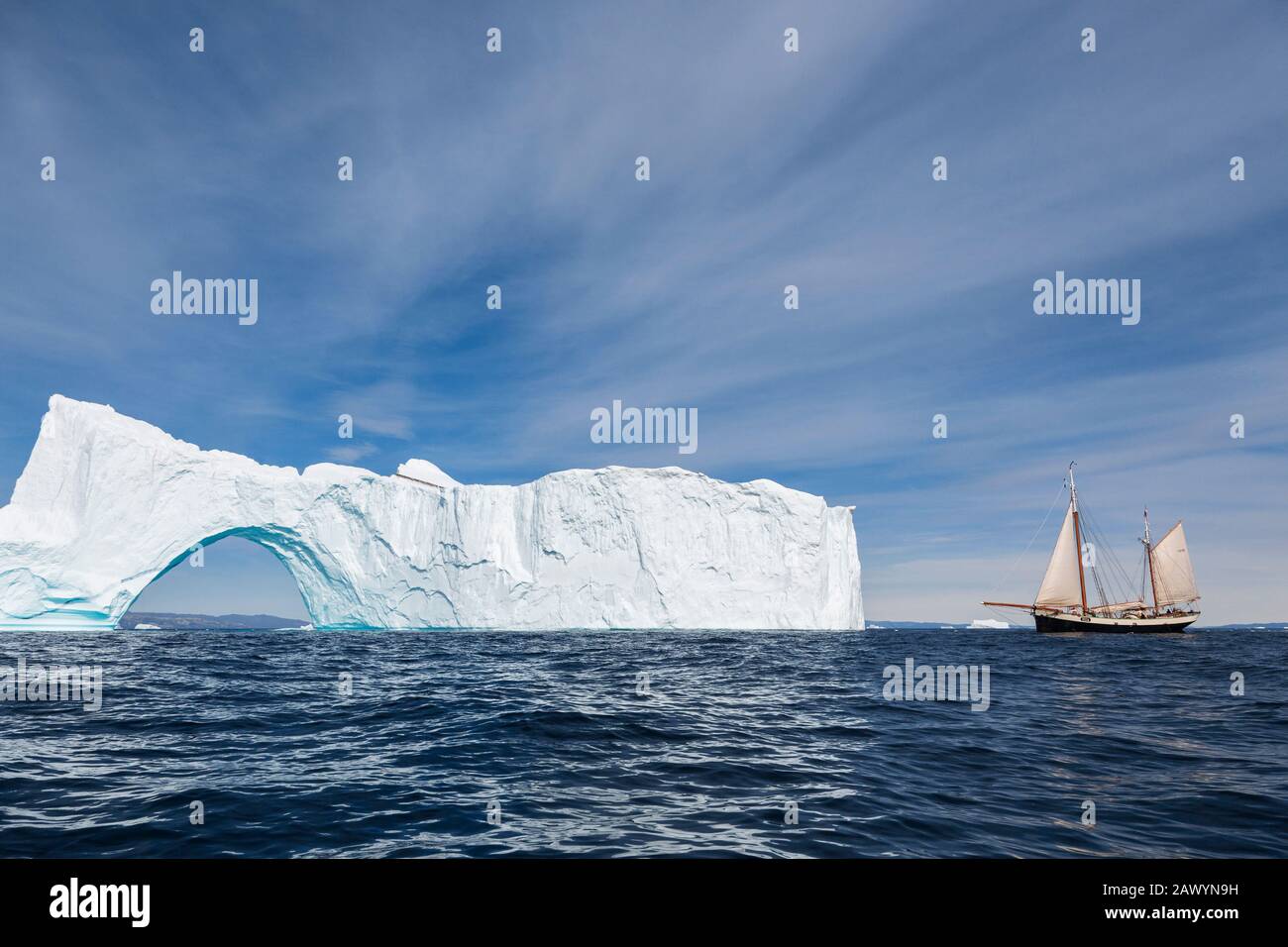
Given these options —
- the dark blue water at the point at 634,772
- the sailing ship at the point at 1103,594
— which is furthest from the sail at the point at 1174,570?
the dark blue water at the point at 634,772

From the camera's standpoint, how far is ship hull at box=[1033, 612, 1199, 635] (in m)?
59.7

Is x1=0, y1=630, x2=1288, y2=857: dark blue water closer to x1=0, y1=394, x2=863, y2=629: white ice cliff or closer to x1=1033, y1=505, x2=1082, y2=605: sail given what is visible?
x1=0, y1=394, x2=863, y2=629: white ice cliff

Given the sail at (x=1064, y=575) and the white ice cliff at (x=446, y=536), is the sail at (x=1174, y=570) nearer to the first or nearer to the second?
the sail at (x=1064, y=575)

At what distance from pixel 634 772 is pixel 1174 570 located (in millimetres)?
76089

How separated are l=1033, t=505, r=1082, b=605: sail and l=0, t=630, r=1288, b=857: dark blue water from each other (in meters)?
51.3

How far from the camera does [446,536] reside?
53.8m

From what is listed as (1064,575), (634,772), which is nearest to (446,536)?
(634,772)

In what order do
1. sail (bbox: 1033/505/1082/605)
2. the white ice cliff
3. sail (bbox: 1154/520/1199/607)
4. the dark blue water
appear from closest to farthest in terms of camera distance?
the dark blue water < the white ice cliff < sail (bbox: 1033/505/1082/605) < sail (bbox: 1154/520/1199/607)

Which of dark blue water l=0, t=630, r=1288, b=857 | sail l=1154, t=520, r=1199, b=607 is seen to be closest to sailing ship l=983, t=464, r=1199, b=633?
sail l=1154, t=520, r=1199, b=607

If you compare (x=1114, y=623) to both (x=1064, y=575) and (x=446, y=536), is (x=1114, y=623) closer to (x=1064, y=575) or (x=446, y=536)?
(x=1064, y=575)
